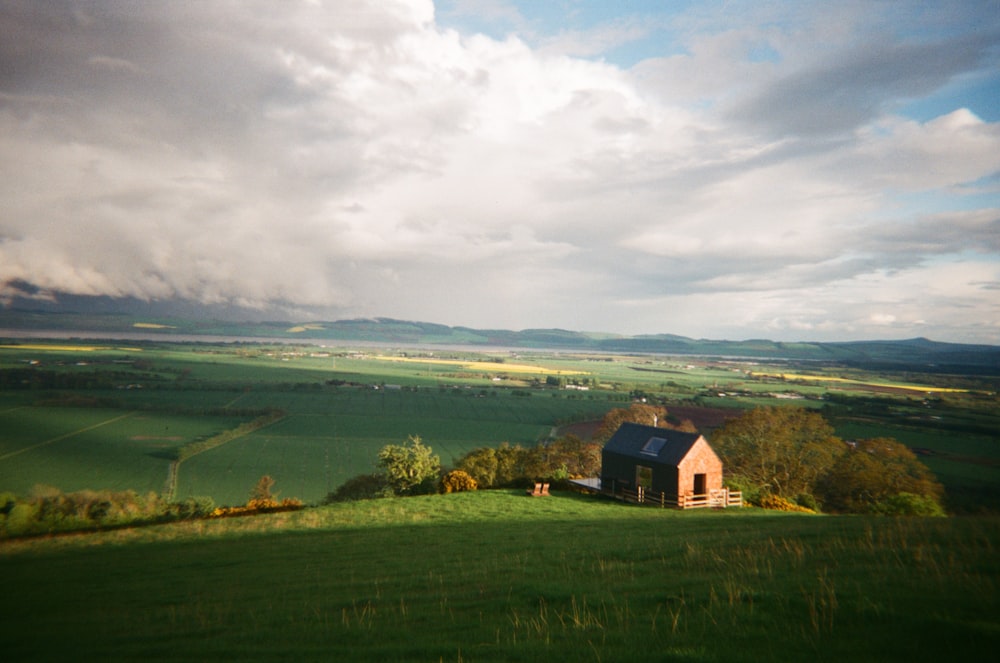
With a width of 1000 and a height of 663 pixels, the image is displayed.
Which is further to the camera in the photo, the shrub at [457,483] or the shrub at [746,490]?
the shrub at [457,483]

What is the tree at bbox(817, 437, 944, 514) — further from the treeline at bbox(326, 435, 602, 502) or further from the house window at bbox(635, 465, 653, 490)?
the treeline at bbox(326, 435, 602, 502)

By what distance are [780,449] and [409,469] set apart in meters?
37.3

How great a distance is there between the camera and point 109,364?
147 metres

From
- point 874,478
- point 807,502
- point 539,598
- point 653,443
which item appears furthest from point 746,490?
point 539,598

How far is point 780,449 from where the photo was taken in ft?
164

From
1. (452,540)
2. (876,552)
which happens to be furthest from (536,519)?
(876,552)

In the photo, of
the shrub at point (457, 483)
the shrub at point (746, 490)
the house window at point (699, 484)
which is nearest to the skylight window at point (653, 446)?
the house window at point (699, 484)

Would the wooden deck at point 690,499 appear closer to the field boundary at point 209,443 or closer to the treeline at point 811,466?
the treeline at point 811,466

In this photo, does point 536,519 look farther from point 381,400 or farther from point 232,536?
point 381,400

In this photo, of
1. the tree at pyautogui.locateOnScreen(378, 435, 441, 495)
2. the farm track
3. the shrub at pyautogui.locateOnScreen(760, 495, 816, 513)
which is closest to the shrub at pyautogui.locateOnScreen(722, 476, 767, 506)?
the shrub at pyautogui.locateOnScreen(760, 495, 816, 513)

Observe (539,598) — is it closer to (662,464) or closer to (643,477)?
(662,464)

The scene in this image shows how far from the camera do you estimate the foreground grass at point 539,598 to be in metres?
7.82

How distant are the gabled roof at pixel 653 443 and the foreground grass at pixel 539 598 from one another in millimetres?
15079

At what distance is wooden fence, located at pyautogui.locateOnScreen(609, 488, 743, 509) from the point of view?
37.5 metres
